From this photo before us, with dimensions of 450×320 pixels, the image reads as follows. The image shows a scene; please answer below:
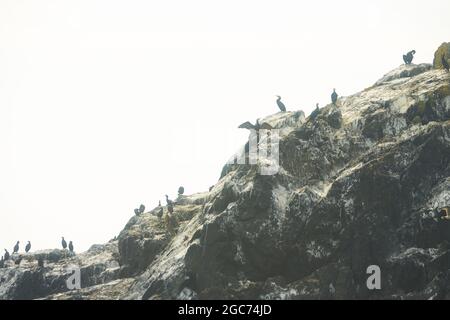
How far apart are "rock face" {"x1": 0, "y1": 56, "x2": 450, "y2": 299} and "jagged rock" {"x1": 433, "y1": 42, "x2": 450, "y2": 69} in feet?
22.4

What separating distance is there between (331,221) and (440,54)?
3229 cm

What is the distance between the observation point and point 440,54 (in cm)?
6338

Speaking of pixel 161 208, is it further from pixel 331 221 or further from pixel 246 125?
pixel 331 221

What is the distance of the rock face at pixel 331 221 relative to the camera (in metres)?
42.6

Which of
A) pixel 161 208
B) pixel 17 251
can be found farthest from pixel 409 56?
pixel 17 251

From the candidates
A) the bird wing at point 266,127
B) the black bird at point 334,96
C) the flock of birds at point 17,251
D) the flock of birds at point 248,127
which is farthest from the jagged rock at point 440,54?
the flock of birds at point 17,251

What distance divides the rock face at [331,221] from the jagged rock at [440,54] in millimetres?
6843

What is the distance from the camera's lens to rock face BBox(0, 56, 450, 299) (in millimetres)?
42562

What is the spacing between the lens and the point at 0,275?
7200cm

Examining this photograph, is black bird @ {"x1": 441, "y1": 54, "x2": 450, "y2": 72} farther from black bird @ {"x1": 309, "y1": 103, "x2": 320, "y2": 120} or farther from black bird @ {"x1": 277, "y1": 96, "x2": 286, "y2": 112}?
black bird @ {"x1": 277, "y1": 96, "x2": 286, "y2": 112}

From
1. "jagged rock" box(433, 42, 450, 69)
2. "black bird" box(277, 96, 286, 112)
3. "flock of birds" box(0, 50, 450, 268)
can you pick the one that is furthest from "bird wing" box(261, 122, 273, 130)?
"jagged rock" box(433, 42, 450, 69)

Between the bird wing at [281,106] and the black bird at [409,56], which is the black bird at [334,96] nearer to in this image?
the bird wing at [281,106]
